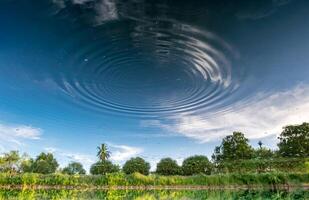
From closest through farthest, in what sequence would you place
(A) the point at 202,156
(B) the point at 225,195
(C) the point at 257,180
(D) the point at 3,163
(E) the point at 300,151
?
(B) the point at 225,195, (C) the point at 257,180, (E) the point at 300,151, (A) the point at 202,156, (D) the point at 3,163

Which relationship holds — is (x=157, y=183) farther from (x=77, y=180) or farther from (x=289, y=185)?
(x=289, y=185)

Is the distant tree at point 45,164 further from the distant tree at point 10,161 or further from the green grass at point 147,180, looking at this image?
the green grass at point 147,180

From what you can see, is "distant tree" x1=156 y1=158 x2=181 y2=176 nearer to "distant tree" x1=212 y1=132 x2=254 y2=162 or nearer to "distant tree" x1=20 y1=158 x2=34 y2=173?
"distant tree" x1=212 y1=132 x2=254 y2=162

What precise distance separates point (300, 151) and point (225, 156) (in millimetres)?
11004

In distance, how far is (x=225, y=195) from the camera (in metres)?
16.9

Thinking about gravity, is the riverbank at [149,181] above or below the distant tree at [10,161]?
below

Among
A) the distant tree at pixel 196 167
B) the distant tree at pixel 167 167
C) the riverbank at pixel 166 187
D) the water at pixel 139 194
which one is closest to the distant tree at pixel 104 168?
the distant tree at pixel 167 167

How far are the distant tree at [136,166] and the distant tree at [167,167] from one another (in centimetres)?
262

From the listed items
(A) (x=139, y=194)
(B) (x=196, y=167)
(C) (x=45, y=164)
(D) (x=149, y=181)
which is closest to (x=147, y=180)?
(D) (x=149, y=181)

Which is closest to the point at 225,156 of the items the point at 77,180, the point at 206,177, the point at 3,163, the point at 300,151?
the point at 300,151

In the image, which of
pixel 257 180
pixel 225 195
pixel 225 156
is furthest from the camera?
pixel 225 156

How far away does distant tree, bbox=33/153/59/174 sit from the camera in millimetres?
58884

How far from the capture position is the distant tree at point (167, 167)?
52031mm

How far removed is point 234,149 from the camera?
49.9 meters
